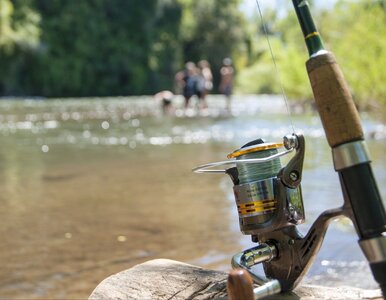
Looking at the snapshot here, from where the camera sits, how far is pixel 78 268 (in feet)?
13.7

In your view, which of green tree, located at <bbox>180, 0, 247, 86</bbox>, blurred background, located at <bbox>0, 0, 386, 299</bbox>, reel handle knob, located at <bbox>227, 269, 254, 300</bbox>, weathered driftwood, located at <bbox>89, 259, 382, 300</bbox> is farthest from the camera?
green tree, located at <bbox>180, 0, 247, 86</bbox>

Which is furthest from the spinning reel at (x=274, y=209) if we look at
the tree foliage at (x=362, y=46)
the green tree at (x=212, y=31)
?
the green tree at (x=212, y=31)

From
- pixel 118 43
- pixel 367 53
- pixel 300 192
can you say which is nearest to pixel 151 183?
pixel 300 192

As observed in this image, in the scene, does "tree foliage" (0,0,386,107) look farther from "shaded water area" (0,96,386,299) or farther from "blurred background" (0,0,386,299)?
"shaded water area" (0,96,386,299)

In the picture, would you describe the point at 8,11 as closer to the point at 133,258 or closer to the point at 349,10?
the point at 349,10

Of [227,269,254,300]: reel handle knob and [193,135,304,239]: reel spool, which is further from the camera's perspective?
[193,135,304,239]: reel spool

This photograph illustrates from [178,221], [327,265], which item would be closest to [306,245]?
[327,265]

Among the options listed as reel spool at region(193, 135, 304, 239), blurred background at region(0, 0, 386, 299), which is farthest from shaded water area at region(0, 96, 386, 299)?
reel spool at region(193, 135, 304, 239)

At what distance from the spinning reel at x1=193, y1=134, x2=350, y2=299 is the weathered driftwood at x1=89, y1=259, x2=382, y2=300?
6.3 inches

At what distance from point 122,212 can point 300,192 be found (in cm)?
370

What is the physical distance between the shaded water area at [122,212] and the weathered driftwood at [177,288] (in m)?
1.26

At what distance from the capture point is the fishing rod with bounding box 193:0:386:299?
5.72 feet

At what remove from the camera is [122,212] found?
18.9 feet

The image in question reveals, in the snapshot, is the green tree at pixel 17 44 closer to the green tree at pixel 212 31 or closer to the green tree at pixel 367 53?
the green tree at pixel 212 31
